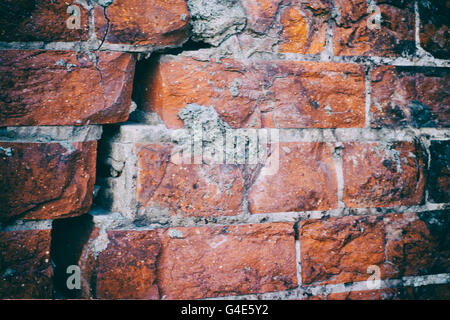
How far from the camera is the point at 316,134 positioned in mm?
579

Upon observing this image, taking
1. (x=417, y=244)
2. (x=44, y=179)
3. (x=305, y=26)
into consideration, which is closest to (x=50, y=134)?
(x=44, y=179)

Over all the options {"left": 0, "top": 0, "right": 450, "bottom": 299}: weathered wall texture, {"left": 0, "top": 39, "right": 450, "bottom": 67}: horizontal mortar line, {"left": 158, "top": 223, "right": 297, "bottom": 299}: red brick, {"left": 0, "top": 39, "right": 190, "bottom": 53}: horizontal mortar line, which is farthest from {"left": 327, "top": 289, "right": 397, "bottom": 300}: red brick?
{"left": 0, "top": 39, "right": 190, "bottom": 53}: horizontal mortar line

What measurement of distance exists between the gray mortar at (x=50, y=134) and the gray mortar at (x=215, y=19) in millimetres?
267

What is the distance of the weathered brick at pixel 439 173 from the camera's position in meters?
0.63

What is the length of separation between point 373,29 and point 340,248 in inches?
18.2

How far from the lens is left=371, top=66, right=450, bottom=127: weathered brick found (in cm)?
60

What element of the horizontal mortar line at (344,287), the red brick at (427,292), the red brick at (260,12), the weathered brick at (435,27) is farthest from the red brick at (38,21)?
the red brick at (427,292)

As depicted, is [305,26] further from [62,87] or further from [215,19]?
[62,87]

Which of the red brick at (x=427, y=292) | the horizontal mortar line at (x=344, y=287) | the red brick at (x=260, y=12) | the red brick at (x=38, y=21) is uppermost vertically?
the red brick at (x=260, y=12)

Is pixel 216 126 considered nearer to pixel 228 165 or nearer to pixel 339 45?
pixel 228 165

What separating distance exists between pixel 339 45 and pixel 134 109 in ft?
1.44

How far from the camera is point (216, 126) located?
0.54 metres

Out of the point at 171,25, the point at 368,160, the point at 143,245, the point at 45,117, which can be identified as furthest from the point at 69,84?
the point at 368,160

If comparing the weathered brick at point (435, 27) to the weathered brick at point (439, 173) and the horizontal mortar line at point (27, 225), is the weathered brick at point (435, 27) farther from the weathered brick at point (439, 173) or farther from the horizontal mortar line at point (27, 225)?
the horizontal mortar line at point (27, 225)
